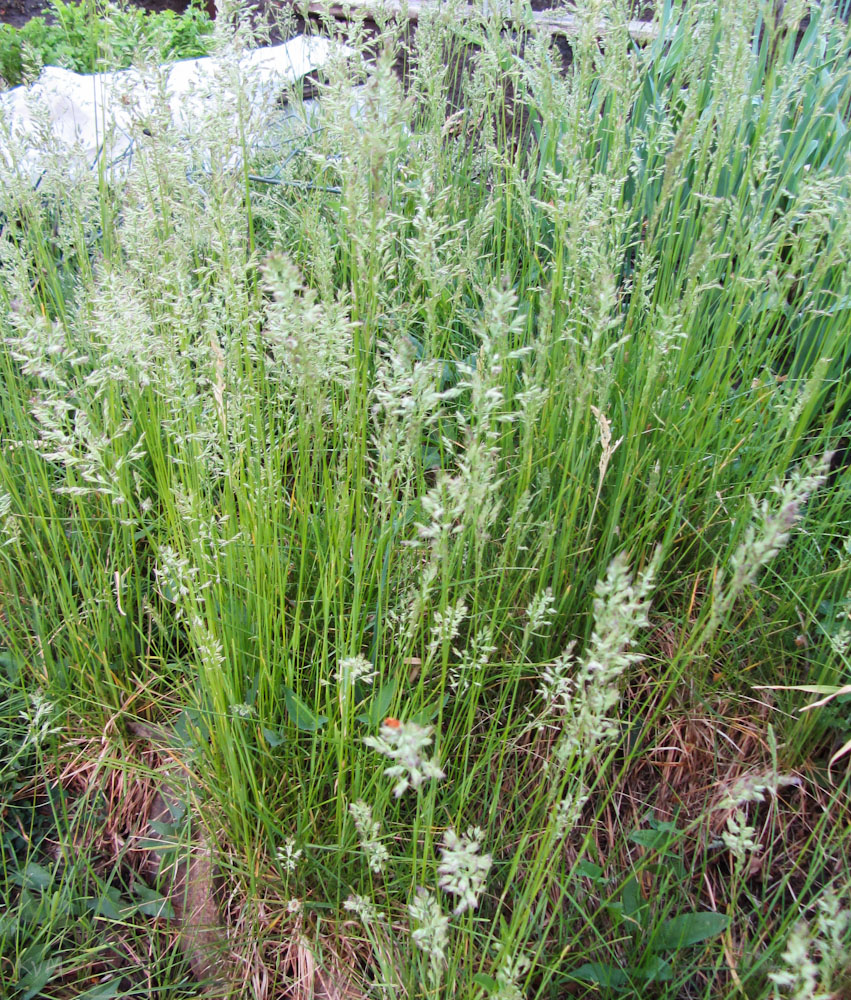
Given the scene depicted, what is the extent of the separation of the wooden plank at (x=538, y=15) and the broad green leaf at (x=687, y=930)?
2.13 m

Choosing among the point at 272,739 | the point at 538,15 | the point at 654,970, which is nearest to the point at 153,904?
the point at 272,739

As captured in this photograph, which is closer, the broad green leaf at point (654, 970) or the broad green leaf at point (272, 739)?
the broad green leaf at point (654, 970)

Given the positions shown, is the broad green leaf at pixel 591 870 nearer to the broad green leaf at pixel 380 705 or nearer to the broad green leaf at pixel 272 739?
the broad green leaf at pixel 380 705

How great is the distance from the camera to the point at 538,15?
5184 mm

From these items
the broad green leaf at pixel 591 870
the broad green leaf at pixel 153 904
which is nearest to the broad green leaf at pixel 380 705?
the broad green leaf at pixel 591 870

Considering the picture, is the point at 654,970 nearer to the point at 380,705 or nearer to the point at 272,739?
the point at 380,705

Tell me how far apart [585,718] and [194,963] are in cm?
117

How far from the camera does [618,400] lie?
1.94 meters

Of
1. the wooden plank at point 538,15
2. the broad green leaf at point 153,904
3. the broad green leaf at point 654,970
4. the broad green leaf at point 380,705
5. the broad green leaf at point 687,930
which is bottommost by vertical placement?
the broad green leaf at point 153,904

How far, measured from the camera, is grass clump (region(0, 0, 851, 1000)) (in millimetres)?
1369

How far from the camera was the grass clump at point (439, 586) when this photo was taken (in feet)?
4.49

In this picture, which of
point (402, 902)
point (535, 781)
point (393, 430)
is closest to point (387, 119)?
Result: point (393, 430)

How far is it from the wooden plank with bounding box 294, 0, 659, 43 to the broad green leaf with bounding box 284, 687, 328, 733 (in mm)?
1679

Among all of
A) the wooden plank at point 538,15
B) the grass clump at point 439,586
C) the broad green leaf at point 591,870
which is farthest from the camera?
the wooden plank at point 538,15
